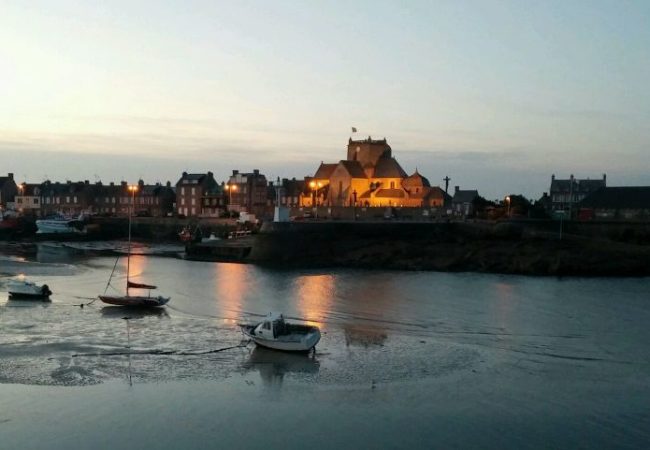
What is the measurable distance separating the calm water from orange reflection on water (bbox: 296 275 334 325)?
0.32 m

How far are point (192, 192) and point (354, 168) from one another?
108 feet

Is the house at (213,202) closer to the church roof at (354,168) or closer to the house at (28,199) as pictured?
the church roof at (354,168)

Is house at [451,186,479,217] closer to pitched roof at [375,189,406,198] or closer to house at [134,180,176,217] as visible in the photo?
pitched roof at [375,189,406,198]

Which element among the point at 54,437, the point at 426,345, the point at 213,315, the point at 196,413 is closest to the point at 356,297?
the point at 213,315

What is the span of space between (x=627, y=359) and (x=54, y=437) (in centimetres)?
2215

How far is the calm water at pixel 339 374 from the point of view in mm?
20062

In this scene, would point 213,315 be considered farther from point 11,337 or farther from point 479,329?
point 479,329

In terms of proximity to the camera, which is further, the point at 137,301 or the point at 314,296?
the point at 314,296

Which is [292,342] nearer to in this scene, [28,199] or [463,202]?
[463,202]

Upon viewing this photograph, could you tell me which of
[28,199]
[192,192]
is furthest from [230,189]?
[28,199]

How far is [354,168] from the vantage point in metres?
98.8

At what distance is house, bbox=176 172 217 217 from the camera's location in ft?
384

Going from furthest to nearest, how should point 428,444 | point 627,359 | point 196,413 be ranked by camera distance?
point 627,359 → point 196,413 → point 428,444

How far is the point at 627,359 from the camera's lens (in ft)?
93.1
